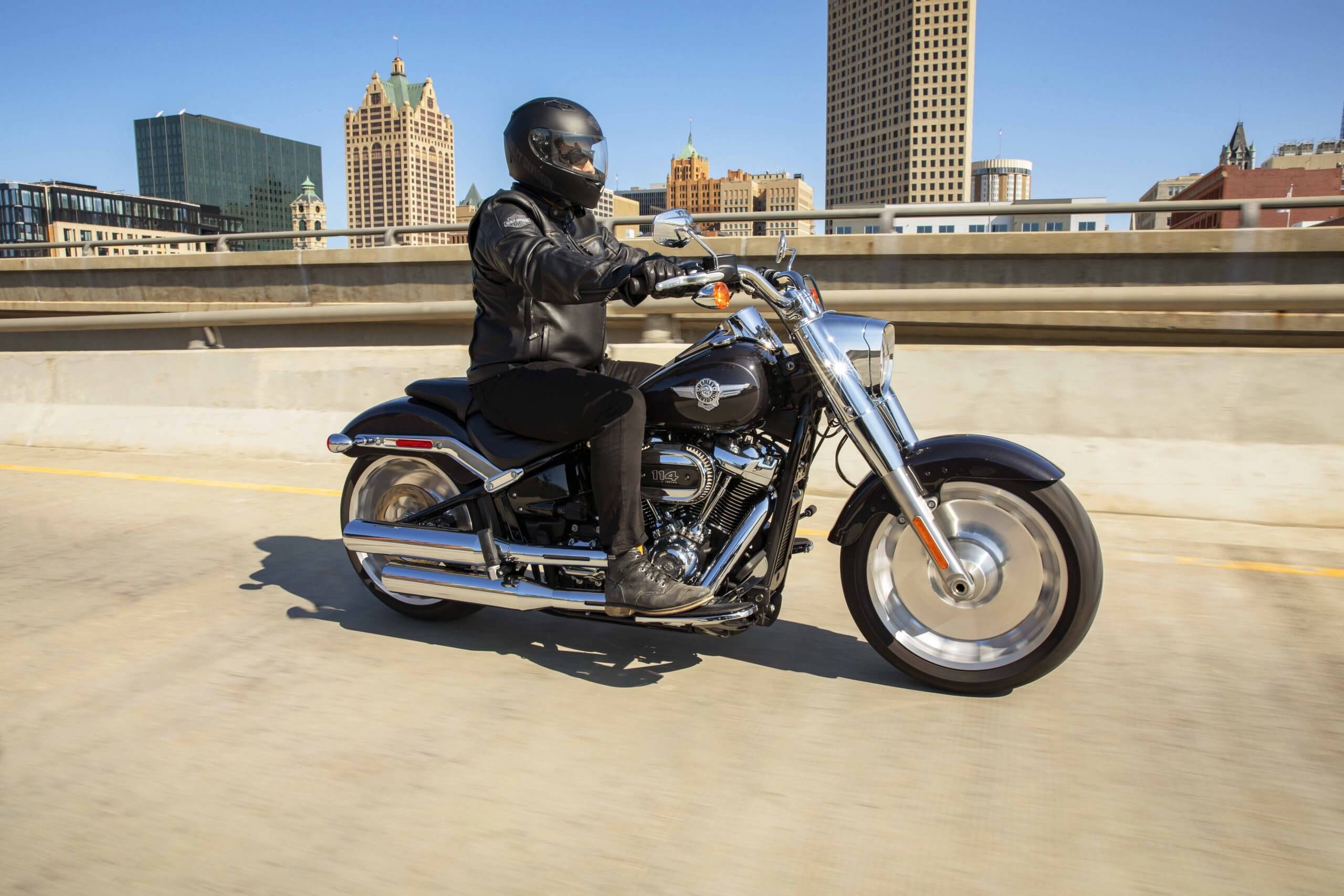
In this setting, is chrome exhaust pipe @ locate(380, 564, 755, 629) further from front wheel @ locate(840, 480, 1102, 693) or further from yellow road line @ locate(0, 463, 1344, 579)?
yellow road line @ locate(0, 463, 1344, 579)

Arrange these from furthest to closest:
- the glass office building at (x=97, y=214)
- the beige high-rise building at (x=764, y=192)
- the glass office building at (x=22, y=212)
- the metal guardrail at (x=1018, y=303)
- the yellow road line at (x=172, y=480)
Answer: the glass office building at (x=22, y=212) < the glass office building at (x=97, y=214) < the beige high-rise building at (x=764, y=192) < the yellow road line at (x=172, y=480) < the metal guardrail at (x=1018, y=303)

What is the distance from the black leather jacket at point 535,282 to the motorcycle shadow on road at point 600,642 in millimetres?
1069

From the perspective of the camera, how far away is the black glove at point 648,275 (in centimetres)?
292

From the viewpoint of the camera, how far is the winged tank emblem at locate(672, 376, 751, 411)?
Answer: 3.17 m

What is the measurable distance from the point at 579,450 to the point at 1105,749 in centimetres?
195

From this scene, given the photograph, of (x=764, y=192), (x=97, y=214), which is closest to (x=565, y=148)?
(x=764, y=192)

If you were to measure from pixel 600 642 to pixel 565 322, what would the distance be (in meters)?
1.26

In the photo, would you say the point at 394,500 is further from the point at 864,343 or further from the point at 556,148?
the point at 864,343

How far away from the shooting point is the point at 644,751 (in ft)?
9.59

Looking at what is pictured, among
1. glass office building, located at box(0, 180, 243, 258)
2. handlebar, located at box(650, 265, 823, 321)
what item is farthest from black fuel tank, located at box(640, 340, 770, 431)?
glass office building, located at box(0, 180, 243, 258)

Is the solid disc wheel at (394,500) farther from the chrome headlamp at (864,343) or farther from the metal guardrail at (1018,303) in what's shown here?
the metal guardrail at (1018,303)

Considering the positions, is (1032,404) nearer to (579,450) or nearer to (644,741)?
(579,450)

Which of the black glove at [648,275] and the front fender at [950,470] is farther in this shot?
the front fender at [950,470]

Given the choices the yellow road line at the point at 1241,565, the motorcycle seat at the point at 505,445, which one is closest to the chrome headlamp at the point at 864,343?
the motorcycle seat at the point at 505,445
